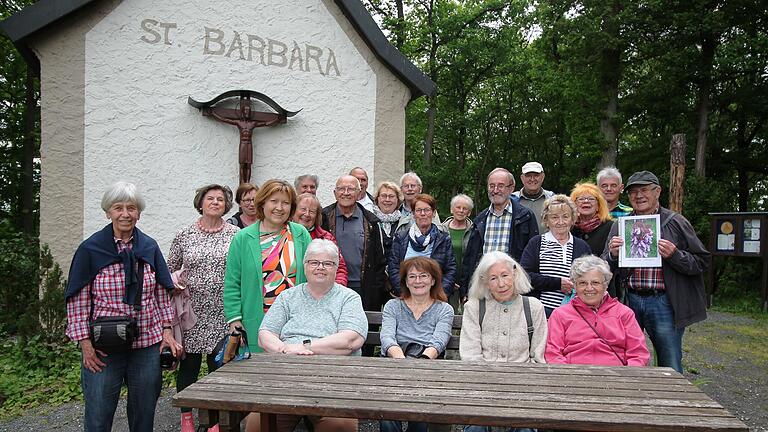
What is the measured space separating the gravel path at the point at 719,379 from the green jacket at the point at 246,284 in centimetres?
139

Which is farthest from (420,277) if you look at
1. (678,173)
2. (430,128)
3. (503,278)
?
(430,128)

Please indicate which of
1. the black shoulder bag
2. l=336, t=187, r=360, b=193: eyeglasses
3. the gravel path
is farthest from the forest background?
l=336, t=187, r=360, b=193: eyeglasses

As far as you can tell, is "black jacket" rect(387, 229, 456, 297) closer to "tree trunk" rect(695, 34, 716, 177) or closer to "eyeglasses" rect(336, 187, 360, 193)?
"eyeglasses" rect(336, 187, 360, 193)

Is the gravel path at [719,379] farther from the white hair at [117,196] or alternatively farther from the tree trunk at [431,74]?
the tree trunk at [431,74]

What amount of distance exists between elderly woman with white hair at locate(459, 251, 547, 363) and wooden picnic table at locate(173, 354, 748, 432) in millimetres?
449

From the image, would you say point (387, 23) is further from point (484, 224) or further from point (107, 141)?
point (484, 224)

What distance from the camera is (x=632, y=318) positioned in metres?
3.23

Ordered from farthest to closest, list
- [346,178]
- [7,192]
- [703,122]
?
[703,122] < [7,192] < [346,178]

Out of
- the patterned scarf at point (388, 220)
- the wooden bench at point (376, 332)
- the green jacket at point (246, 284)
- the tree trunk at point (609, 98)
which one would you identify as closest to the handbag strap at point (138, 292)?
the green jacket at point (246, 284)

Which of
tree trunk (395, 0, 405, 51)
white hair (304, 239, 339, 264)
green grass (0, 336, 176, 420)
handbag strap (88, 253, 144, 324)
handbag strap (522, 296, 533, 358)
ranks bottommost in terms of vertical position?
green grass (0, 336, 176, 420)

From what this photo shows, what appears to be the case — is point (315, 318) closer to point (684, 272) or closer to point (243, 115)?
point (684, 272)

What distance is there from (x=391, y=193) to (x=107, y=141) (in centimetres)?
378

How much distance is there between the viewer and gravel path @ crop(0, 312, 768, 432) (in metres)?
4.34

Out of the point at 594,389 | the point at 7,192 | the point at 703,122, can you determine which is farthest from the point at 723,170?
the point at 7,192
